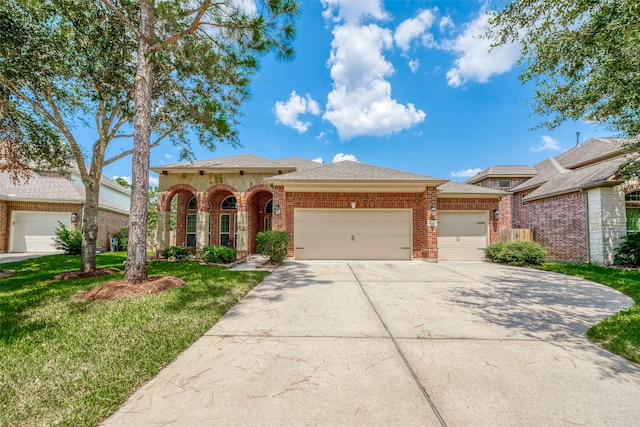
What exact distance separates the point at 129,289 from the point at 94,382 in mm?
3300

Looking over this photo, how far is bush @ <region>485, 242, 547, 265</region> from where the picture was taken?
959 centimetres

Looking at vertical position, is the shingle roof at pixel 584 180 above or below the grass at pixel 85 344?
above

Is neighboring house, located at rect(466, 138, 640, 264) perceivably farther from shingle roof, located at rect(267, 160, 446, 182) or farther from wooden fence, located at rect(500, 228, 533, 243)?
shingle roof, located at rect(267, 160, 446, 182)

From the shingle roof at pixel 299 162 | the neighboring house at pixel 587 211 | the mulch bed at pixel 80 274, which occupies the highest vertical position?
the shingle roof at pixel 299 162

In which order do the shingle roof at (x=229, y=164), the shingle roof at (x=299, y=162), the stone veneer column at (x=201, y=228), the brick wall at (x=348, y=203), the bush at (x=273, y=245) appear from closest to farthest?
1. the bush at (x=273, y=245)
2. the brick wall at (x=348, y=203)
3. the shingle roof at (x=229, y=164)
4. the stone veneer column at (x=201, y=228)
5. the shingle roof at (x=299, y=162)

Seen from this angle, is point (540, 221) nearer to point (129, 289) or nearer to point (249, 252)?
point (249, 252)

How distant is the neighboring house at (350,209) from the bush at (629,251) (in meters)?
3.95

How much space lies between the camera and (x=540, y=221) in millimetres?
13062

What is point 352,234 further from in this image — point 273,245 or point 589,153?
point 589,153

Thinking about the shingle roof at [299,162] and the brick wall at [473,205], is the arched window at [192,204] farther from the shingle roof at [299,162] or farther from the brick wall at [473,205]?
the brick wall at [473,205]

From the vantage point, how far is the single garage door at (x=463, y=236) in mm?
11375

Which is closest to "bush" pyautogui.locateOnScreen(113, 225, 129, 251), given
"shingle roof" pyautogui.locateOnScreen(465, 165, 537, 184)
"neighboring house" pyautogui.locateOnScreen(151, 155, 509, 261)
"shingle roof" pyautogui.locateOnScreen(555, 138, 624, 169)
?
"neighboring house" pyautogui.locateOnScreen(151, 155, 509, 261)

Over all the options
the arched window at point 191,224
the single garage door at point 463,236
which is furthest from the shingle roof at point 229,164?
the single garage door at point 463,236

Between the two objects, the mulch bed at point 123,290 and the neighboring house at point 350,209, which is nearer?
the mulch bed at point 123,290
